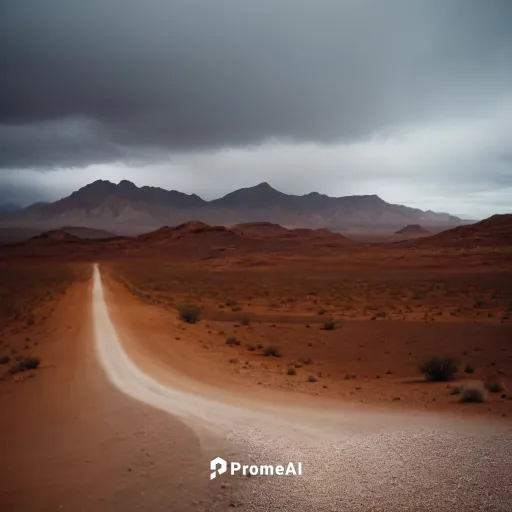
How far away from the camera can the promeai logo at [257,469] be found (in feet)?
23.4

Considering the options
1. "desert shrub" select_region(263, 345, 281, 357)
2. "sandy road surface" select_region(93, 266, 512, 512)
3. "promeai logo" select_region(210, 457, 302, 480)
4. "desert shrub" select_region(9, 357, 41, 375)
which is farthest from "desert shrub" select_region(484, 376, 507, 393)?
"desert shrub" select_region(9, 357, 41, 375)

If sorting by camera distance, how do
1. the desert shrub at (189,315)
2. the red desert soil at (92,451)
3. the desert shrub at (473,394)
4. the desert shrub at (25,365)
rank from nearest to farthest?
the red desert soil at (92,451)
the desert shrub at (473,394)
the desert shrub at (25,365)
the desert shrub at (189,315)

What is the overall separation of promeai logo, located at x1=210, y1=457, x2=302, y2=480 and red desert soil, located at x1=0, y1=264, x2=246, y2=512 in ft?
0.57

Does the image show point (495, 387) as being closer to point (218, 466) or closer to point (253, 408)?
point (253, 408)

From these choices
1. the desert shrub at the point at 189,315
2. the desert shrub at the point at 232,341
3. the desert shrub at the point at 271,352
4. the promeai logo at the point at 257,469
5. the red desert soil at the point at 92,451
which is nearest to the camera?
the red desert soil at the point at 92,451

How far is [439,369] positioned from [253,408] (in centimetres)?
663

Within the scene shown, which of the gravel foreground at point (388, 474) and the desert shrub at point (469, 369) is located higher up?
the gravel foreground at point (388, 474)

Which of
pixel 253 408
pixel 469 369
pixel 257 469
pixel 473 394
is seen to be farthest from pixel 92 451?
pixel 469 369

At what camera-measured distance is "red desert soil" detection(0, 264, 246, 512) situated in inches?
264

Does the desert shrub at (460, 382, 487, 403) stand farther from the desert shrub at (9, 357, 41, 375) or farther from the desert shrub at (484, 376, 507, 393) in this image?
the desert shrub at (9, 357, 41, 375)

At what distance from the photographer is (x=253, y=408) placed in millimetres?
10836

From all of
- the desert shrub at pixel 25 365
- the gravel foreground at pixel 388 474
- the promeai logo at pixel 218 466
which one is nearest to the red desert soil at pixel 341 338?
the gravel foreground at pixel 388 474

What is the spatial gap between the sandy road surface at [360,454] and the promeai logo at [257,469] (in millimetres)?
141

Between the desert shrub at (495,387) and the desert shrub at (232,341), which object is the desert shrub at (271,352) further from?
the desert shrub at (495,387)
